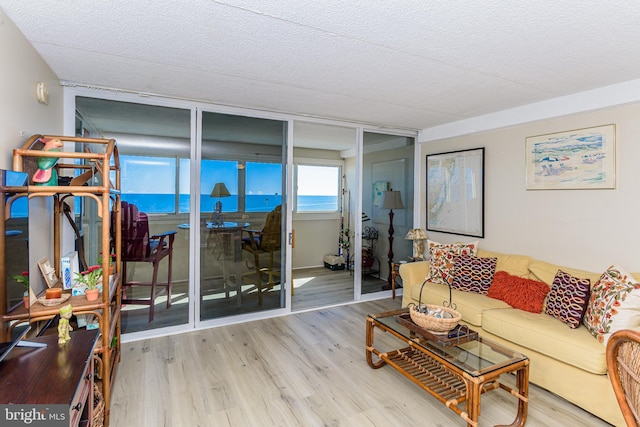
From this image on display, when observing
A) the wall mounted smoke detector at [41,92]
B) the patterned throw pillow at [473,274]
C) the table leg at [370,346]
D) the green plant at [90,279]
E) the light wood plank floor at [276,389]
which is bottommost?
the light wood plank floor at [276,389]

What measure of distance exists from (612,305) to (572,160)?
4.75ft

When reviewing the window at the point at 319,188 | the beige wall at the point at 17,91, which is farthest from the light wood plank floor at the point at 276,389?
the window at the point at 319,188

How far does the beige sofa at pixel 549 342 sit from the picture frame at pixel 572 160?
0.80m

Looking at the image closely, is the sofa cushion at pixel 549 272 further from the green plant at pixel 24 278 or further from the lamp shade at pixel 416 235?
the green plant at pixel 24 278

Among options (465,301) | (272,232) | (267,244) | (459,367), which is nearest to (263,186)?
(272,232)

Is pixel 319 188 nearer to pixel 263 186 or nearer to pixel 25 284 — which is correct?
pixel 263 186

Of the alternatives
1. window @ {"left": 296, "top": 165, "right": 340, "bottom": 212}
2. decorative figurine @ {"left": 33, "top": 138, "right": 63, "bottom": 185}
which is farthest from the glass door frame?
window @ {"left": 296, "top": 165, "right": 340, "bottom": 212}

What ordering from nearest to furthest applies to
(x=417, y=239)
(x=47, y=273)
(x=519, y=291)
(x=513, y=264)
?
1. (x=47, y=273)
2. (x=519, y=291)
3. (x=513, y=264)
4. (x=417, y=239)

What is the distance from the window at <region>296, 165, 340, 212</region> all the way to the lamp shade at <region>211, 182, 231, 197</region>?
2137 mm

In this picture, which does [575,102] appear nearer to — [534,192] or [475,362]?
[534,192]

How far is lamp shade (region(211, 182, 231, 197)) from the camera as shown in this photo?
3.50 m

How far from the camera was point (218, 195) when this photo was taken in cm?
352

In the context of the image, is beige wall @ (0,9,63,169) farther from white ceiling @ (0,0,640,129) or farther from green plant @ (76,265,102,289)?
green plant @ (76,265,102,289)

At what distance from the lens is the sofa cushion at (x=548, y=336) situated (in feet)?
7.13
